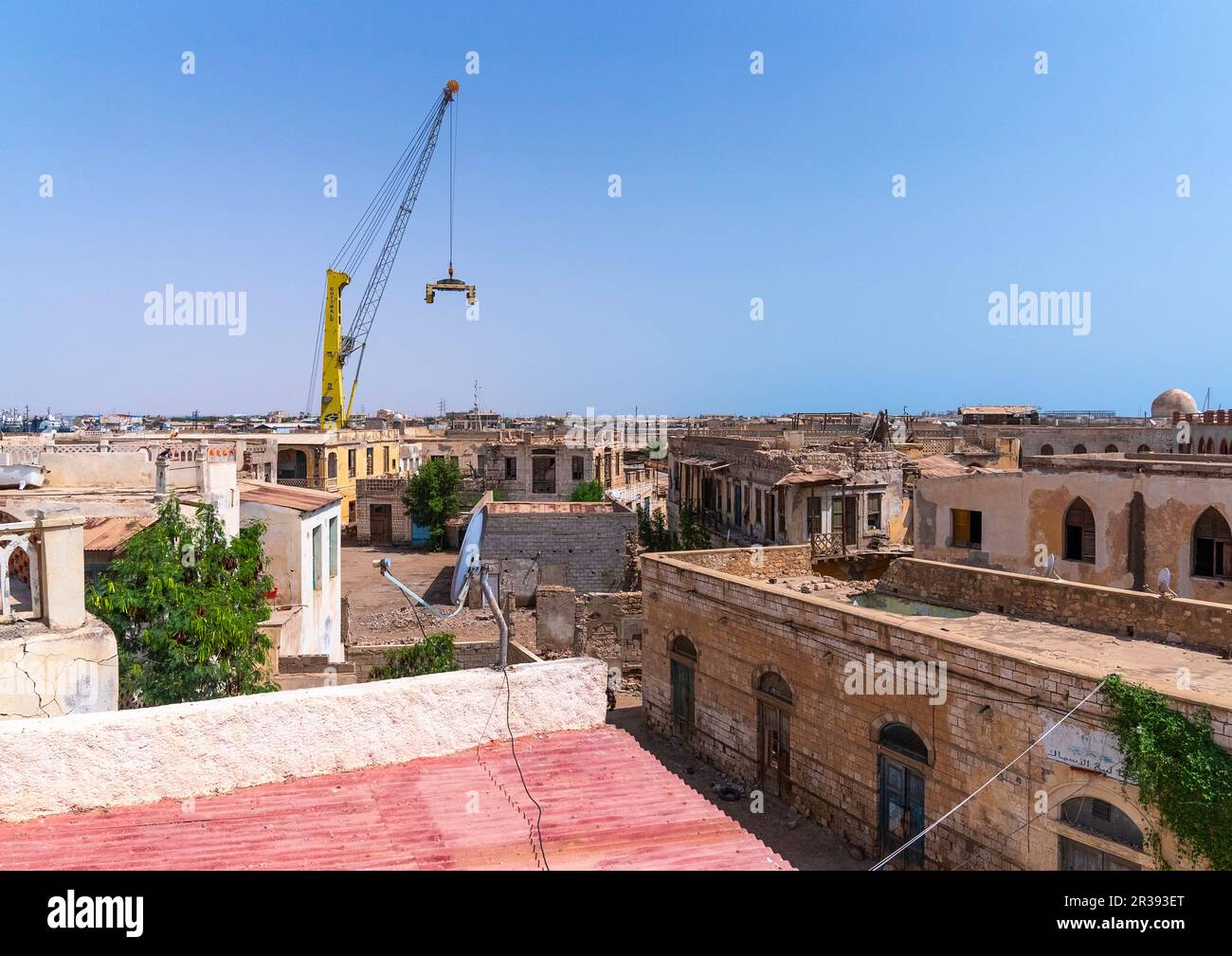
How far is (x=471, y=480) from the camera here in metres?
52.4

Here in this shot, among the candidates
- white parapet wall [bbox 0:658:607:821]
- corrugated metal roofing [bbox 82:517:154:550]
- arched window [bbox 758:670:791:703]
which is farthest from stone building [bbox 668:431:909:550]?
white parapet wall [bbox 0:658:607:821]

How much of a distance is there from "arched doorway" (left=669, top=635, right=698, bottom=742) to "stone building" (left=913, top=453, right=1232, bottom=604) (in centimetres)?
951

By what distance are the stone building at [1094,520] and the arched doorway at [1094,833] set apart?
11.7m

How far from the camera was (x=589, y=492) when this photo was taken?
4853 cm

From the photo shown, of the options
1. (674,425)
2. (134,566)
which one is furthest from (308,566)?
(674,425)

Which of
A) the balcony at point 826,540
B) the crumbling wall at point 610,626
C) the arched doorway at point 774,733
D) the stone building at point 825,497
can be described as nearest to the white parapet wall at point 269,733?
the arched doorway at point 774,733

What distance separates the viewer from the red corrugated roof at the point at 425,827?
5.29 meters

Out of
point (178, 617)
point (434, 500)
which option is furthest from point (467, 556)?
point (178, 617)

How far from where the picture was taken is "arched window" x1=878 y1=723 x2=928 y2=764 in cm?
1262

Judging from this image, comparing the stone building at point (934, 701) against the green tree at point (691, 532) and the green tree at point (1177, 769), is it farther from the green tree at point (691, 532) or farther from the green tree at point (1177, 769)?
the green tree at point (691, 532)

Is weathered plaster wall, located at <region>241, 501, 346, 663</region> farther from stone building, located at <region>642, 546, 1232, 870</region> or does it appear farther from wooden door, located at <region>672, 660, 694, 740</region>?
wooden door, located at <region>672, 660, 694, 740</region>

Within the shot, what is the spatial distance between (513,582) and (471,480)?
72.7ft
